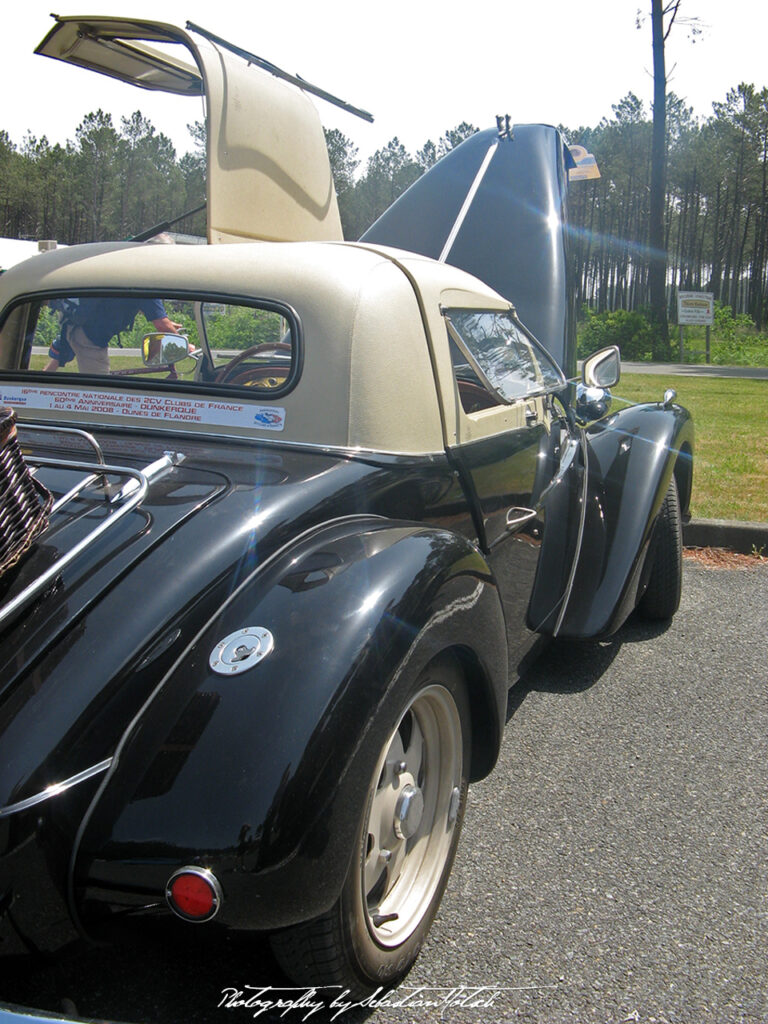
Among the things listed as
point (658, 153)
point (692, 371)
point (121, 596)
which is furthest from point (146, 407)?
point (658, 153)

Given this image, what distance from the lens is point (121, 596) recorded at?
1744 millimetres

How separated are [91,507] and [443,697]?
0.93 metres

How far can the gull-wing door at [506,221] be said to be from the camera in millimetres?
5328

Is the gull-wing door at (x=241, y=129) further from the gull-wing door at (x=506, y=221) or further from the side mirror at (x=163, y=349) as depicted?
the gull-wing door at (x=506, y=221)

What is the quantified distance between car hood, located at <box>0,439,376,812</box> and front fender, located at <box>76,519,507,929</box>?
0.06 metres

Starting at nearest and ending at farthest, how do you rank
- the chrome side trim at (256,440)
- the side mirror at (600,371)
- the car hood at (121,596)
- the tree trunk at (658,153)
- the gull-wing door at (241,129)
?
the car hood at (121,596) → the chrome side trim at (256,440) → the gull-wing door at (241,129) → the side mirror at (600,371) → the tree trunk at (658,153)

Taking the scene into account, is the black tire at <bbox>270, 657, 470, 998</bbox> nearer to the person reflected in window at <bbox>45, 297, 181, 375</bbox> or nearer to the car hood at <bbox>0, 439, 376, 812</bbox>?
the car hood at <bbox>0, 439, 376, 812</bbox>

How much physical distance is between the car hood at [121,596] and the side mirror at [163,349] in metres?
0.74

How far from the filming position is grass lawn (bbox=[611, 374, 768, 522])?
6211 mm

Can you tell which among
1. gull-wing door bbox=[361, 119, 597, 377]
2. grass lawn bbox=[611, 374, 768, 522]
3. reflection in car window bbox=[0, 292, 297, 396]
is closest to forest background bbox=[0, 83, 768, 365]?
grass lawn bbox=[611, 374, 768, 522]

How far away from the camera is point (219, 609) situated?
1774 millimetres

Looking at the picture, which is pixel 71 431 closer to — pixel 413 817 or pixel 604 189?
pixel 413 817

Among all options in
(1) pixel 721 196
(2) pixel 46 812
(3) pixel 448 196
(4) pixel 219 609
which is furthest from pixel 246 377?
(1) pixel 721 196

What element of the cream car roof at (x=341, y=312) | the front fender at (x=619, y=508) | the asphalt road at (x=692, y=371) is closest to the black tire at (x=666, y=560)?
the front fender at (x=619, y=508)
